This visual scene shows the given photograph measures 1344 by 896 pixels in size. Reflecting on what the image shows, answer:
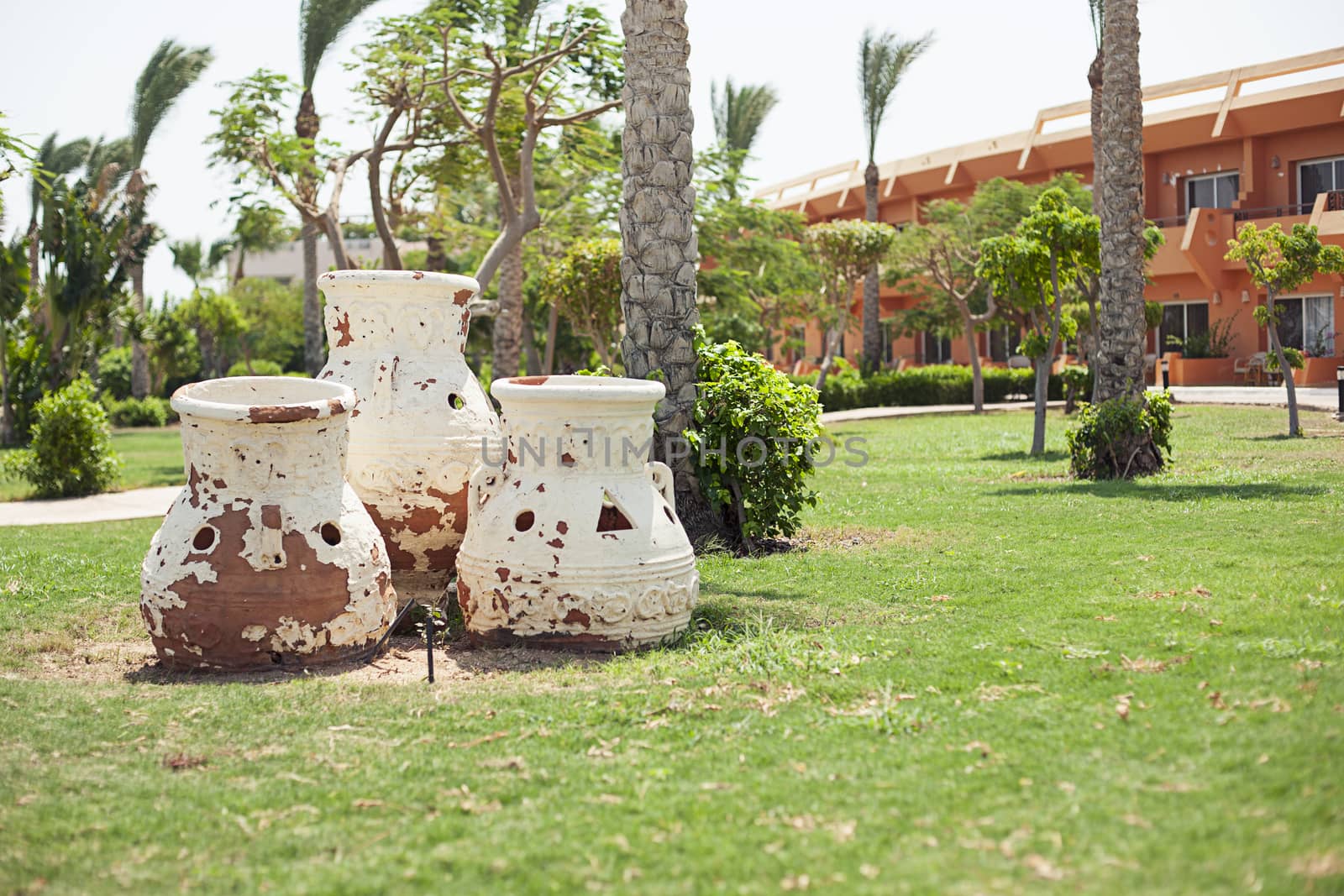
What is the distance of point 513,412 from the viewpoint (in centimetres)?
561

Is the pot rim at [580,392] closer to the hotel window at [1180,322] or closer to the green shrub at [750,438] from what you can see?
the green shrub at [750,438]

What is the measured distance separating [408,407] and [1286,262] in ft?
43.7

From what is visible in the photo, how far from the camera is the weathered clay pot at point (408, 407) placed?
620 cm

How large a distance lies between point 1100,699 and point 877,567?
3068 mm

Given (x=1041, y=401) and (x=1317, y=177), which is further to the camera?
(x=1317, y=177)

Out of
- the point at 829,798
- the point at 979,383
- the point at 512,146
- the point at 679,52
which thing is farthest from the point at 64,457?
the point at 979,383

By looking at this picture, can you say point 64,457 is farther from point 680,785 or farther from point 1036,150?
point 1036,150

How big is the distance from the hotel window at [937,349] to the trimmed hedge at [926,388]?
10645 millimetres

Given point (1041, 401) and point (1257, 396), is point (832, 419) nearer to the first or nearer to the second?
point (1257, 396)

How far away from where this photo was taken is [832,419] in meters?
24.0

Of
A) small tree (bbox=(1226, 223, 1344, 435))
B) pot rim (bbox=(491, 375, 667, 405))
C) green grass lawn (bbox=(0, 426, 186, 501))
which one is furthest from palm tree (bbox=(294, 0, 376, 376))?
pot rim (bbox=(491, 375, 667, 405))

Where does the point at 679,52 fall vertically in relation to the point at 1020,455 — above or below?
above

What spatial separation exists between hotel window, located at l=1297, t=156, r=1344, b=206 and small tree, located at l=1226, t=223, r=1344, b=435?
14.8 m

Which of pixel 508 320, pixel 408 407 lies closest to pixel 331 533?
pixel 408 407
